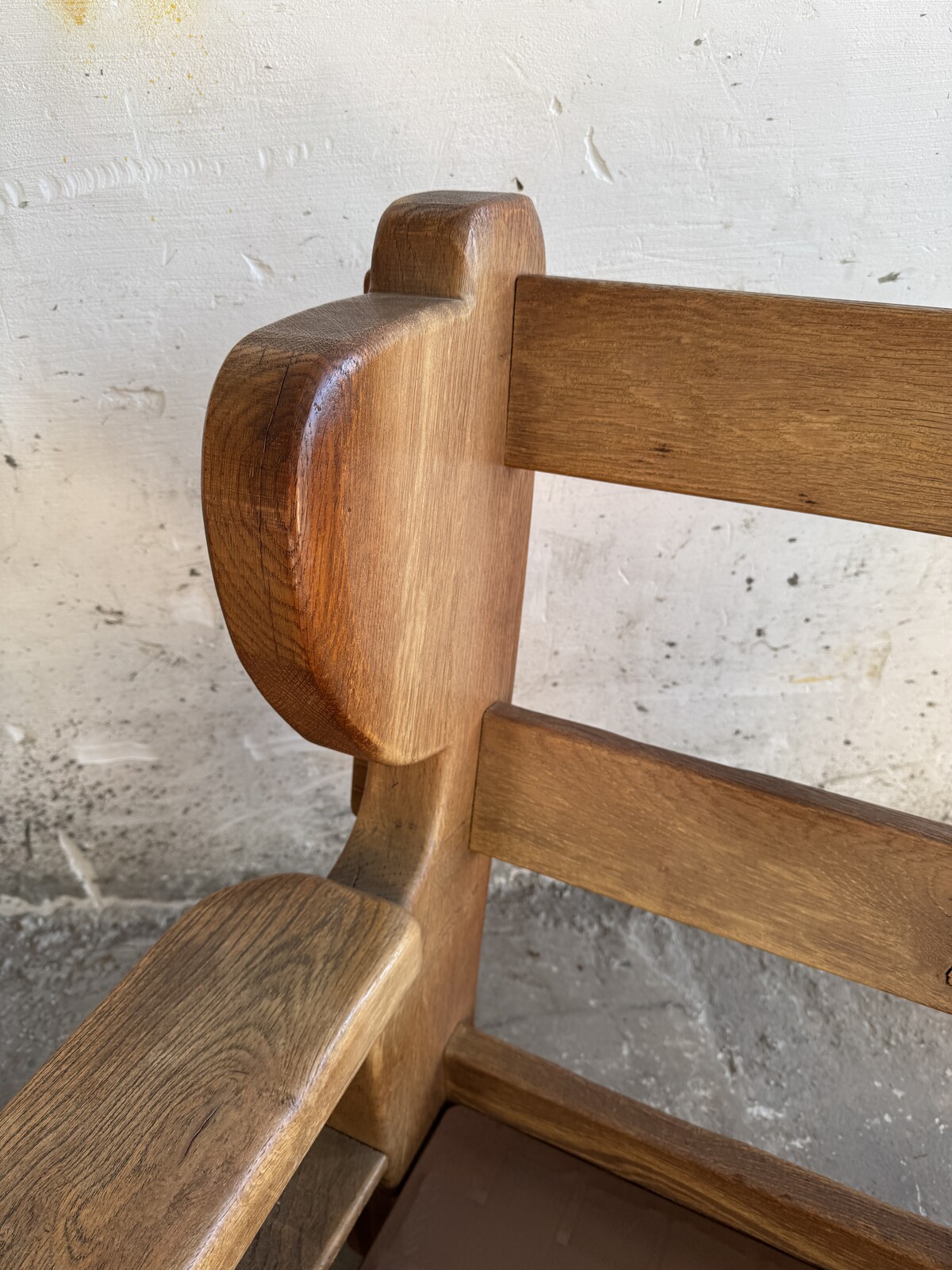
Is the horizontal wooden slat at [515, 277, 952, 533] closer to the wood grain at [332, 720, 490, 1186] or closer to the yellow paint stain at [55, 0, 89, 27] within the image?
the wood grain at [332, 720, 490, 1186]

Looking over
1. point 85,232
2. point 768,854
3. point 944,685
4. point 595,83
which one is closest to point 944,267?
point 595,83

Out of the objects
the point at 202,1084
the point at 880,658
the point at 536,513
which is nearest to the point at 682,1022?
the point at 880,658

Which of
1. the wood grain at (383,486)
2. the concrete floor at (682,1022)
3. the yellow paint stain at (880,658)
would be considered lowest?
the concrete floor at (682,1022)

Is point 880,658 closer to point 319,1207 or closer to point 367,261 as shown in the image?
point 367,261

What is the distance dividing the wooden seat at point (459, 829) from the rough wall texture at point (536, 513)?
1.43ft

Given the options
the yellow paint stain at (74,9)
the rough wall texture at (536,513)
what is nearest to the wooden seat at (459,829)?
the rough wall texture at (536,513)

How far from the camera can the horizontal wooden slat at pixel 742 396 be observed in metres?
0.48

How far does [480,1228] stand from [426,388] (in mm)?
561

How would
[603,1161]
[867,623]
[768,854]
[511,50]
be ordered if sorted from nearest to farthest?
[768,854] < [603,1161] < [511,50] < [867,623]

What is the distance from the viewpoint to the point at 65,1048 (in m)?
0.47

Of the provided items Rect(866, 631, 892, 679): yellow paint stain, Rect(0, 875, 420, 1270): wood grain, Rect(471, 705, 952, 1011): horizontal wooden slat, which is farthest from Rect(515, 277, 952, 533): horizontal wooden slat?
Rect(866, 631, 892, 679): yellow paint stain

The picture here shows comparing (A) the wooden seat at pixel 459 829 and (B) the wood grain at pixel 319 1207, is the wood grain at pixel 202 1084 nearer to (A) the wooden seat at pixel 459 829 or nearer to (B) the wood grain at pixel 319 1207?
(A) the wooden seat at pixel 459 829

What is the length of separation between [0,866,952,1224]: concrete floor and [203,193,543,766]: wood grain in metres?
0.75

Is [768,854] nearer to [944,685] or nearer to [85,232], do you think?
[944,685]
